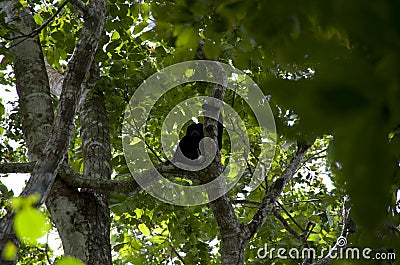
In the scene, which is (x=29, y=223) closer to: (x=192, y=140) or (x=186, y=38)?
(x=186, y=38)

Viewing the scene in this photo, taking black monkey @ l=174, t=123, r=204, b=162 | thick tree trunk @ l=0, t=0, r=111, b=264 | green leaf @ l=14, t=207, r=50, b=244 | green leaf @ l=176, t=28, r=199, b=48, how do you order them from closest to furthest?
green leaf @ l=14, t=207, r=50, b=244
green leaf @ l=176, t=28, r=199, b=48
thick tree trunk @ l=0, t=0, r=111, b=264
black monkey @ l=174, t=123, r=204, b=162

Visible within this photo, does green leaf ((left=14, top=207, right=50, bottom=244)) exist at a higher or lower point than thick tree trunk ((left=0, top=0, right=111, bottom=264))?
lower

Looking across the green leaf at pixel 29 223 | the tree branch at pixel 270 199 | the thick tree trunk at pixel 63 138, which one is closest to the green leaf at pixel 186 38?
the green leaf at pixel 29 223

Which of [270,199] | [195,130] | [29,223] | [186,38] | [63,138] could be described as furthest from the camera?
[195,130]

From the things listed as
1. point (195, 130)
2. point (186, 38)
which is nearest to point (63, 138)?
point (186, 38)

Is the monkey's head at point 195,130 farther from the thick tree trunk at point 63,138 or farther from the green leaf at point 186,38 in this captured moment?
the green leaf at point 186,38

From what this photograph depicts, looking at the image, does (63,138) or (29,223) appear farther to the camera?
(63,138)

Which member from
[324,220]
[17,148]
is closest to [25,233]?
[324,220]

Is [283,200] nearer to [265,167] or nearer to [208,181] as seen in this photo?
[265,167]

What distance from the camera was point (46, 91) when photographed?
323 centimetres

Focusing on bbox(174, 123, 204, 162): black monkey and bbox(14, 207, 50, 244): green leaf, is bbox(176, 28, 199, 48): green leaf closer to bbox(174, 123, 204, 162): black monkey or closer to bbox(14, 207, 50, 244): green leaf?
bbox(14, 207, 50, 244): green leaf

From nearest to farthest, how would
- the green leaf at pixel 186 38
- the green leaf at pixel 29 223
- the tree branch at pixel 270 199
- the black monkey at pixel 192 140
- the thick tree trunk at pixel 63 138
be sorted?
1. the green leaf at pixel 29 223
2. the green leaf at pixel 186 38
3. the thick tree trunk at pixel 63 138
4. the tree branch at pixel 270 199
5. the black monkey at pixel 192 140

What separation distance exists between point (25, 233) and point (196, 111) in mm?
3172

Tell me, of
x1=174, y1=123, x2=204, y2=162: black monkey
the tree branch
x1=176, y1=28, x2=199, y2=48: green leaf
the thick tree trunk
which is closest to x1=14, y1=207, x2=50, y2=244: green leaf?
x1=176, y1=28, x2=199, y2=48: green leaf
